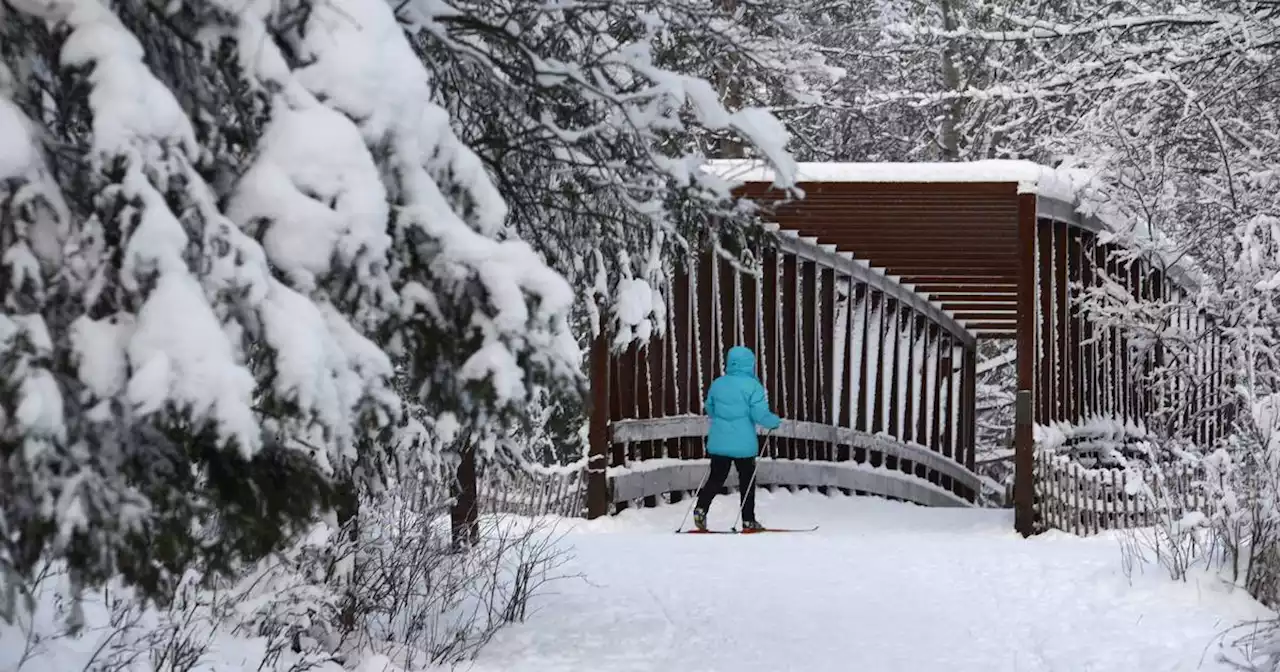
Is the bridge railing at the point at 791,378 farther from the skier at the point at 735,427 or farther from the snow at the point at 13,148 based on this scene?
the snow at the point at 13,148

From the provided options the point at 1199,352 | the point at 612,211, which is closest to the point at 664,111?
the point at 612,211

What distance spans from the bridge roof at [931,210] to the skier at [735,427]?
1288 millimetres

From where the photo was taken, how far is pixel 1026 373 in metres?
12.9

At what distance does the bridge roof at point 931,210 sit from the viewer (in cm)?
1341

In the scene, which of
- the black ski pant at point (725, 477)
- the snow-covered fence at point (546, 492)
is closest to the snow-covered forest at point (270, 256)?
the black ski pant at point (725, 477)

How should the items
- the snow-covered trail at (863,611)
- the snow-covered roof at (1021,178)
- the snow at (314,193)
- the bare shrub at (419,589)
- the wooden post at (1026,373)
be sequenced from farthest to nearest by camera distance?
the snow-covered roof at (1021,178), the wooden post at (1026,373), the snow-covered trail at (863,611), the bare shrub at (419,589), the snow at (314,193)

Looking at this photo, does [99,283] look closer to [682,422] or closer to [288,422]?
[288,422]

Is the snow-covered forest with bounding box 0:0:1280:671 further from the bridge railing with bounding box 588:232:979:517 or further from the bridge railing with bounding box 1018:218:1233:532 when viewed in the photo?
the bridge railing with bounding box 588:232:979:517

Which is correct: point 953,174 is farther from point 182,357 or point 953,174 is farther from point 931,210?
point 182,357

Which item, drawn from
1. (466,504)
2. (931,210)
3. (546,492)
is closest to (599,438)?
(546,492)

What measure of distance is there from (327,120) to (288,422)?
65cm

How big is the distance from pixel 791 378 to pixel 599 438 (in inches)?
207

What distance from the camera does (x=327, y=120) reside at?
366 cm

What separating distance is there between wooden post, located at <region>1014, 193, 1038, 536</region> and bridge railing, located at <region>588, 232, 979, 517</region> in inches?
73.8
